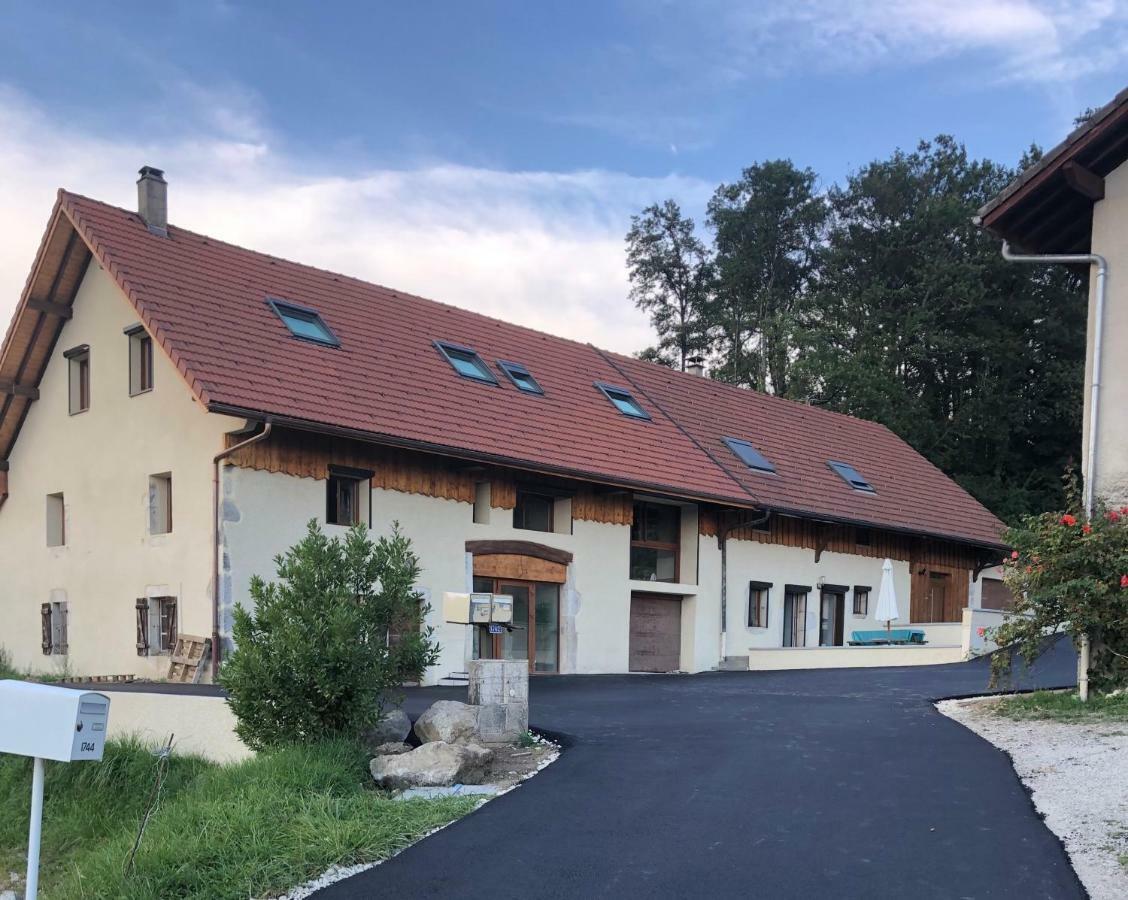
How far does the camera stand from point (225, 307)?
1789 cm

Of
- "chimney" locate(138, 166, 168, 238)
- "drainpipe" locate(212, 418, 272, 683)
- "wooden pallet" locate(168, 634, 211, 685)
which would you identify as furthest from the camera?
"chimney" locate(138, 166, 168, 238)

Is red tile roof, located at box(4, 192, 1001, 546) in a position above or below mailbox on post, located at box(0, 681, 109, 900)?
above

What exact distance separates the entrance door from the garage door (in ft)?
14.8

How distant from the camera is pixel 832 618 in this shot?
1016 inches

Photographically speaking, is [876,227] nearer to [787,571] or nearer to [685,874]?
[787,571]

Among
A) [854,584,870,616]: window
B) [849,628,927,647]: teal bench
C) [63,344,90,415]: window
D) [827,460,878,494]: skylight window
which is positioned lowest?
[849,628,927,647]: teal bench

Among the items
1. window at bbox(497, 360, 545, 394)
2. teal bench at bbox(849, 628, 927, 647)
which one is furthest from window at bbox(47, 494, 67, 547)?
teal bench at bbox(849, 628, 927, 647)

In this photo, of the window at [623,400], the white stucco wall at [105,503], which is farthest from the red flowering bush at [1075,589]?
the window at [623,400]

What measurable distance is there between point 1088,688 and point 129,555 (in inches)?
527

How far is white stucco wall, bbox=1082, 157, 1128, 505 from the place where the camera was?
12.2 metres

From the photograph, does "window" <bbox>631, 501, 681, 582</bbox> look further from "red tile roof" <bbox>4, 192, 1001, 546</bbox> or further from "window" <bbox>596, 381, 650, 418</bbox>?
"window" <bbox>596, 381, 650, 418</bbox>

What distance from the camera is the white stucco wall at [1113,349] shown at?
12180 mm

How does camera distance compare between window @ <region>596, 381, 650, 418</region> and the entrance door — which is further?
the entrance door

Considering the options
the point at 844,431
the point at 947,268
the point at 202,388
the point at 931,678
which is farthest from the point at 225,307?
the point at 947,268
